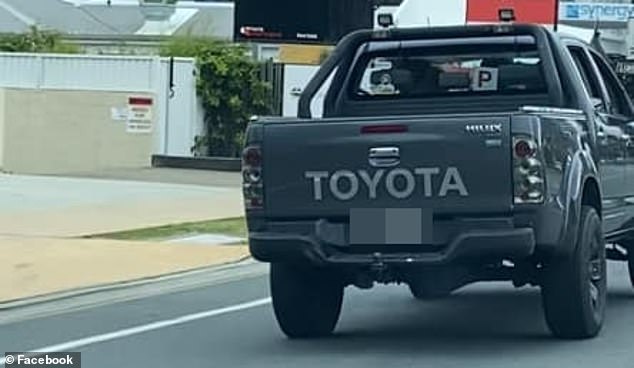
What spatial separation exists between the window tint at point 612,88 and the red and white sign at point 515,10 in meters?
16.4

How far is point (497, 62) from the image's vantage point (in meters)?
11.1

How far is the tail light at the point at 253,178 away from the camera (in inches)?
384

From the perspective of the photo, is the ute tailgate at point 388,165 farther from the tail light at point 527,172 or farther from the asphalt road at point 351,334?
the asphalt road at point 351,334

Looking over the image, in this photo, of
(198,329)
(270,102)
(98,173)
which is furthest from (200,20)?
(198,329)

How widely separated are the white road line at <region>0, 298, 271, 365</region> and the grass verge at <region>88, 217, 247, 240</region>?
5106mm

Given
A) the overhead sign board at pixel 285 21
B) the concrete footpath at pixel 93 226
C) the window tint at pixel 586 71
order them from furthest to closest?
the overhead sign board at pixel 285 21 < the concrete footpath at pixel 93 226 < the window tint at pixel 586 71

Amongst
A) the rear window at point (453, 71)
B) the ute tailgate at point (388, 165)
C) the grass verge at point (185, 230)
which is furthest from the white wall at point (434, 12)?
the ute tailgate at point (388, 165)

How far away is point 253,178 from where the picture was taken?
980 centimetres

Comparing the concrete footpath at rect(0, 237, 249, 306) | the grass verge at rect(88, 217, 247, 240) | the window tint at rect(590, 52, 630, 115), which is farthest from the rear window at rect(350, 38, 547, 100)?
the grass verge at rect(88, 217, 247, 240)

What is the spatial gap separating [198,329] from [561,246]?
3.08 metres

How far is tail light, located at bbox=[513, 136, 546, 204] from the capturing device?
30.3 ft

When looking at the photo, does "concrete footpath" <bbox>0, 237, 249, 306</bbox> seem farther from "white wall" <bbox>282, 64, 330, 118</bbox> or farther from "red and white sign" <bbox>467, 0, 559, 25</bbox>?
"white wall" <bbox>282, 64, 330, 118</bbox>

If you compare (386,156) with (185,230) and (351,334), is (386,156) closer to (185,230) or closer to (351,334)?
(351,334)

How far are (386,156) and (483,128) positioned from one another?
0.63m
